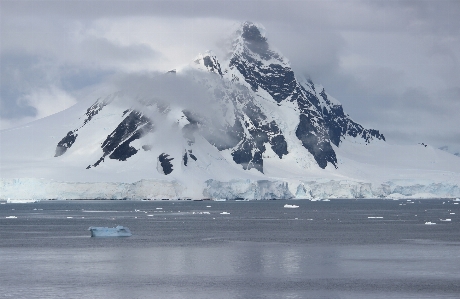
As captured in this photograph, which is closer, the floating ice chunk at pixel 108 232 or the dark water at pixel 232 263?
the dark water at pixel 232 263

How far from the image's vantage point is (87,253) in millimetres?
68500

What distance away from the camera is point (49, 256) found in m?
65.9

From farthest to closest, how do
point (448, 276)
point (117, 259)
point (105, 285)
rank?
point (117, 259)
point (448, 276)
point (105, 285)

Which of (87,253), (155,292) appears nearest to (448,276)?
(155,292)

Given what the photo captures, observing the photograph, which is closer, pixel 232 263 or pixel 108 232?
pixel 232 263

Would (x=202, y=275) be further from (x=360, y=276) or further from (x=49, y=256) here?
(x=49, y=256)

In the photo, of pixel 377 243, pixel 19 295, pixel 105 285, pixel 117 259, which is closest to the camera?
pixel 19 295

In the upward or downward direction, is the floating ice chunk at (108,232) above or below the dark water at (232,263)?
above

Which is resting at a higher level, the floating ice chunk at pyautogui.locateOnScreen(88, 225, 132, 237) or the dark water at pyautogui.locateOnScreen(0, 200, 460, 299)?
the floating ice chunk at pyautogui.locateOnScreen(88, 225, 132, 237)

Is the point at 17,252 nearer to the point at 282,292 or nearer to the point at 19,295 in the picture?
the point at 19,295

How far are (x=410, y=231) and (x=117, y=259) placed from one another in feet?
147

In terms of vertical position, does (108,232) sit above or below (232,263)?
above

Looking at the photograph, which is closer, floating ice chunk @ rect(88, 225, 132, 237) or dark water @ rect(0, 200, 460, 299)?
dark water @ rect(0, 200, 460, 299)

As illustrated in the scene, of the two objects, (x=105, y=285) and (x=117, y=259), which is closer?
(x=105, y=285)
